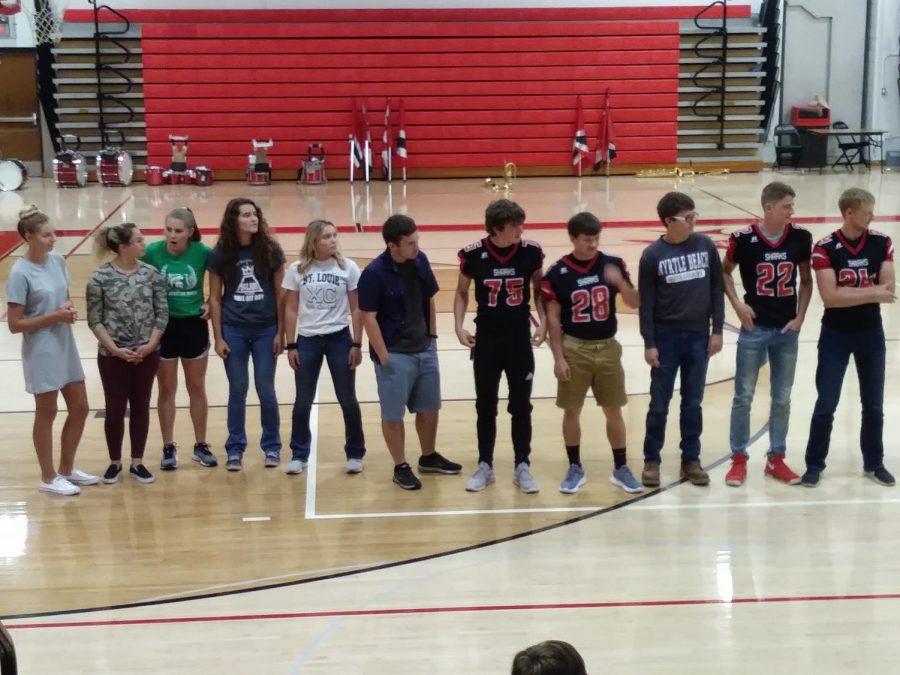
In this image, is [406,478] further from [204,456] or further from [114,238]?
[114,238]

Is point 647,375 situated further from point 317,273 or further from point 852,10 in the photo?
point 852,10

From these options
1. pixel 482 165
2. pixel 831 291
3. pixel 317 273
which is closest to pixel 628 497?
pixel 831 291

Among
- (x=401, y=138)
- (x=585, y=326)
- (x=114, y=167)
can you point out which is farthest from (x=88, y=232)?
(x=585, y=326)

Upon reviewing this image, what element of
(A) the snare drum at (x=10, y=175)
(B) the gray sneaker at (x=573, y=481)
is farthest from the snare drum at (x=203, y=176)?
(B) the gray sneaker at (x=573, y=481)

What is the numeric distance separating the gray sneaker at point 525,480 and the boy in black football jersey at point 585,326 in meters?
0.15

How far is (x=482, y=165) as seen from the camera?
2253cm

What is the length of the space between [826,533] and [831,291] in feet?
4.02

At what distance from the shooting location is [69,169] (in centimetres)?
2020

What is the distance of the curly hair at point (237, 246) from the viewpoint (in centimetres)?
639

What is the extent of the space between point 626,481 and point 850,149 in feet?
62.6

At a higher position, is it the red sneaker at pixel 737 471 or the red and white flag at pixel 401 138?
the red and white flag at pixel 401 138

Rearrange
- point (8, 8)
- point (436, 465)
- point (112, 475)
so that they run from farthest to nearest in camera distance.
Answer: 1. point (8, 8)
2. point (436, 465)
3. point (112, 475)

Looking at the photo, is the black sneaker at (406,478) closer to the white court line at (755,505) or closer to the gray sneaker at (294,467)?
the gray sneaker at (294,467)

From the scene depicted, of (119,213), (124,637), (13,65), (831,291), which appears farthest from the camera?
(13,65)
